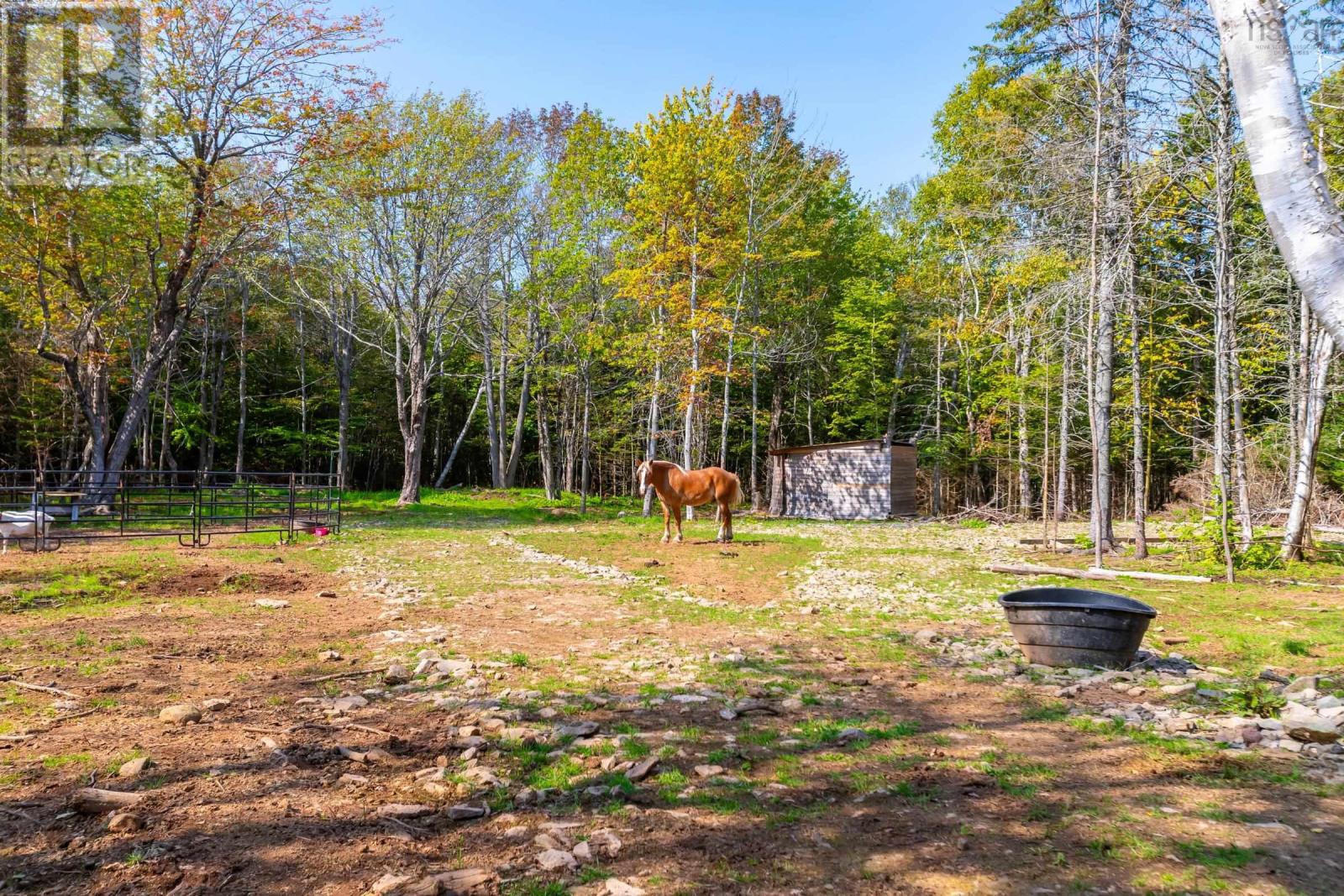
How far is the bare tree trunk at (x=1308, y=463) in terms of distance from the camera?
12.0 metres

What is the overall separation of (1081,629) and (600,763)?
4.44m

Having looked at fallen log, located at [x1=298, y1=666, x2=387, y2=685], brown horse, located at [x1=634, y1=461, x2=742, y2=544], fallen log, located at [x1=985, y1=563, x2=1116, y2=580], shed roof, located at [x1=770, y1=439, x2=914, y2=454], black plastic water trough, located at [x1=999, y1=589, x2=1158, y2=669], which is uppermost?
shed roof, located at [x1=770, y1=439, x2=914, y2=454]

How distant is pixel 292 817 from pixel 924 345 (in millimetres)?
33616

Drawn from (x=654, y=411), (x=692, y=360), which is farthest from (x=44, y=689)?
(x=654, y=411)

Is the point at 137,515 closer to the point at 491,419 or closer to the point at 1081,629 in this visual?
the point at 1081,629

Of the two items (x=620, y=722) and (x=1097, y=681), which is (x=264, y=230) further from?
(x=1097, y=681)

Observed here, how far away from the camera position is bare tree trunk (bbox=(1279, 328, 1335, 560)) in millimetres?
11977

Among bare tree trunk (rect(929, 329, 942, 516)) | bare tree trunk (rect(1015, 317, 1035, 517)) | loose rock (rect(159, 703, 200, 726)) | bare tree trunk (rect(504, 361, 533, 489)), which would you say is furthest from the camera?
bare tree trunk (rect(504, 361, 533, 489))

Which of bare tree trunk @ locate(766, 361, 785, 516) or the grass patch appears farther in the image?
bare tree trunk @ locate(766, 361, 785, 516)

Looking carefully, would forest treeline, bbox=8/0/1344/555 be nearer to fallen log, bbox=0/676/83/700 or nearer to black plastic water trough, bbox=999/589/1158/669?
black plastic water trough, bbox=999/589/1158/669

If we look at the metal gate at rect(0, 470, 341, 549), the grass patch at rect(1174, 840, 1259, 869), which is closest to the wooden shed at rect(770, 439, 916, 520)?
the metal gate at rect(0, 470, 341, 549)

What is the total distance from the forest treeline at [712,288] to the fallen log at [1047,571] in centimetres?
189

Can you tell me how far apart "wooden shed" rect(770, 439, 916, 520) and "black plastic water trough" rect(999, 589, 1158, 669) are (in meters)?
21.5

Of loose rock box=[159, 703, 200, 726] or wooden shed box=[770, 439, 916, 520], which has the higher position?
wooden shed box=[770, 439, 916, 520]
